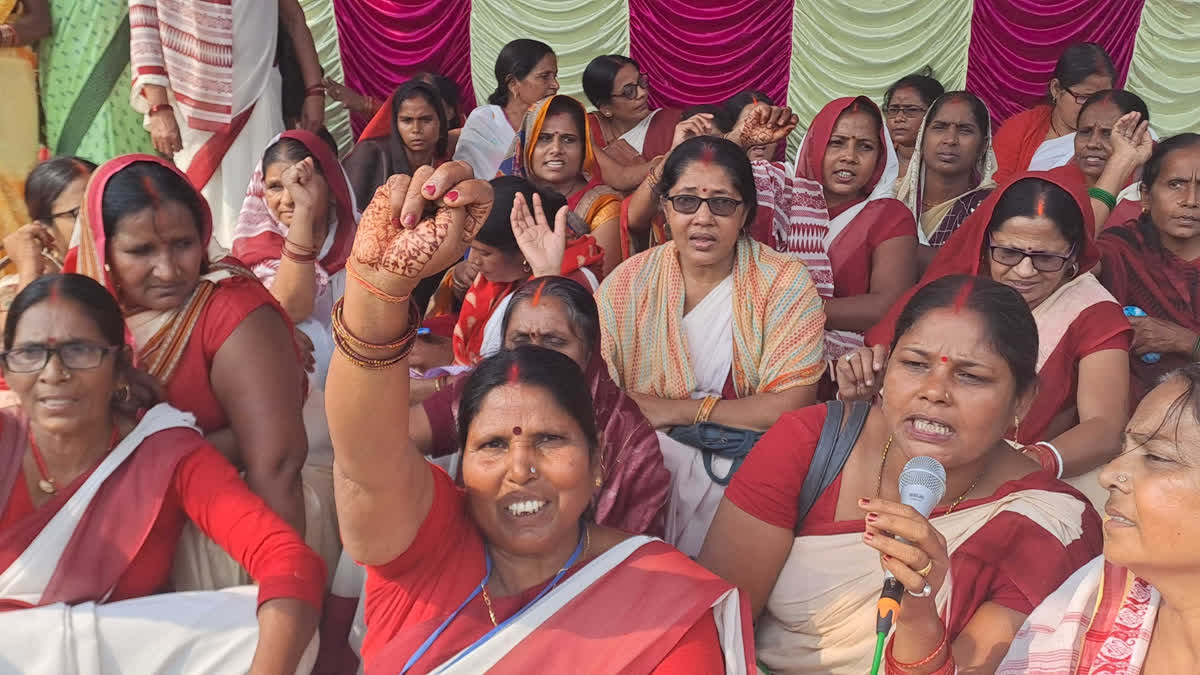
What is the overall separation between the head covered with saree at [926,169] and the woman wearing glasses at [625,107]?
1.62 metres

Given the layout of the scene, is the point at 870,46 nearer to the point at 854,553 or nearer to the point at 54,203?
the point at 54,203

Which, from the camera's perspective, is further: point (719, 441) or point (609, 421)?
point (719, 441)

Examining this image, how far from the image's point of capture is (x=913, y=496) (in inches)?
61.2

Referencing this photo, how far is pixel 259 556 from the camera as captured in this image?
6.90 feet

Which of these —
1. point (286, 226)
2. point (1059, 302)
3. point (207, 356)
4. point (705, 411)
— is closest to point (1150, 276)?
point (1059, 302)

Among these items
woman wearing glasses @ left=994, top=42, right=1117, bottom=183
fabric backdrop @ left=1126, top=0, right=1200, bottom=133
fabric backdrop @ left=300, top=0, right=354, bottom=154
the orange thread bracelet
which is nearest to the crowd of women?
the orange thread bracelet

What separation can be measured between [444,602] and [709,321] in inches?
59.2

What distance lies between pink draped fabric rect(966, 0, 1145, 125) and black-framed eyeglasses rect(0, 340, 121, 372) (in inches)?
281

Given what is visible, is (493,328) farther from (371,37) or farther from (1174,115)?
(1174,115)

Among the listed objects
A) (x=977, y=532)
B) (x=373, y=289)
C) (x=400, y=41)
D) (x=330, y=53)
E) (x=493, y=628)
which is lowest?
(x=493, y=628)

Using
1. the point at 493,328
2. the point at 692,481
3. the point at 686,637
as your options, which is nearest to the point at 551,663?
the point at 686,637

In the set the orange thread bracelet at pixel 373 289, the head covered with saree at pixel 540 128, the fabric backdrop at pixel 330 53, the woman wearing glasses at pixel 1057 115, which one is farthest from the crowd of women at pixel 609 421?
the fabric backdrop at pixel 330 53

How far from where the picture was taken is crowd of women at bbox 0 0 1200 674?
162cm

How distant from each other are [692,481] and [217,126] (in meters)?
2.81
